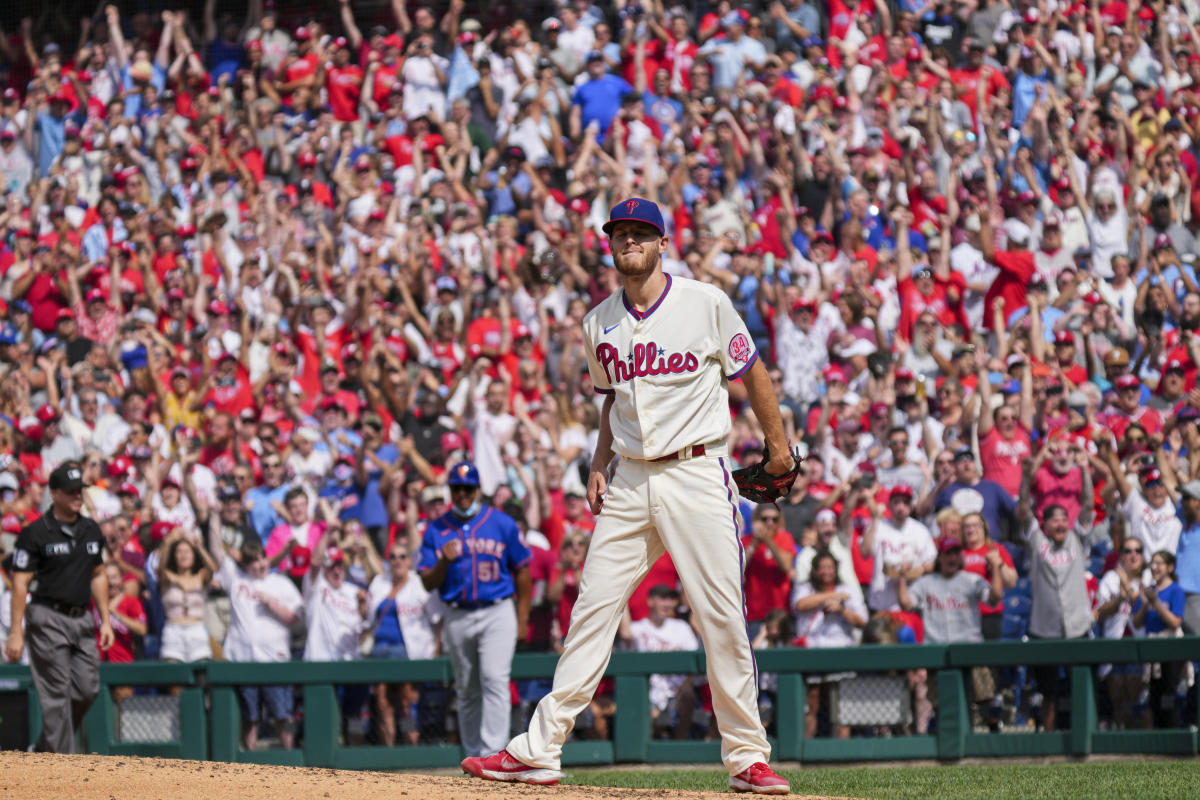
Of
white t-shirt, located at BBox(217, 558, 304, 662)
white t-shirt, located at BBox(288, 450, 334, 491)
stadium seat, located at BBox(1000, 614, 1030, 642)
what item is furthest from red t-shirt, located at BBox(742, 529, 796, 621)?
white t-shirt, located at BBox(288, 450, 334, 491)

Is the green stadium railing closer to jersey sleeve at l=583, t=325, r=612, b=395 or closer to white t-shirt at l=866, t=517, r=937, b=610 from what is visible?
white t-shirt at l=866, t=517, r=937, b=610

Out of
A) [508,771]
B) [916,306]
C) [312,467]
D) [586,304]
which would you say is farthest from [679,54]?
[508,771]

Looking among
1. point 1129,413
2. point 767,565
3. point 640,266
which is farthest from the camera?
point 1129,413

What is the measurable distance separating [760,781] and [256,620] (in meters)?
6.60

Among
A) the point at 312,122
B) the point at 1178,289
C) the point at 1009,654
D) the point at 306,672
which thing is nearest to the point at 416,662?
the point at 306,672

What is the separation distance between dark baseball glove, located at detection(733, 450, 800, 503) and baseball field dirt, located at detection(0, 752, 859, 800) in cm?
112

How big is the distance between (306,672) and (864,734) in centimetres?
368

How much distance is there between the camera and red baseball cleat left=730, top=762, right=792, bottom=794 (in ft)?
18.5

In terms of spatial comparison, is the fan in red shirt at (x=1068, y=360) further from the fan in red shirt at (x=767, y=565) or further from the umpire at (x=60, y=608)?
the umpire at (x=60, y=608)

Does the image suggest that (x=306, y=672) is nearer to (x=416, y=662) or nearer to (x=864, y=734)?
(x=416, y=662)

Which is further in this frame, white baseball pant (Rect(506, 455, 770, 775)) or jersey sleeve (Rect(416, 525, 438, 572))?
jersey sleeve (Rect(416, 525, 438, 572))

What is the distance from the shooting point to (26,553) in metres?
9.27

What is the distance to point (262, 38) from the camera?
20.2m

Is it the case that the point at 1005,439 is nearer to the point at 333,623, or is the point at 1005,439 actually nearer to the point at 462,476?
the point at 462,476
